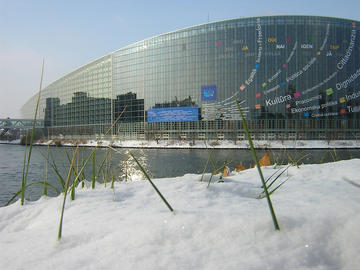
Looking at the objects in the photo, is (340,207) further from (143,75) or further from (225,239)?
(143,75)

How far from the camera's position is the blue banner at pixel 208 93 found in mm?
46256

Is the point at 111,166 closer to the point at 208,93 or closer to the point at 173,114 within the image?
the point at 173,114

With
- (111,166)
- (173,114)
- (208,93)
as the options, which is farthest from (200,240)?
(208,93)

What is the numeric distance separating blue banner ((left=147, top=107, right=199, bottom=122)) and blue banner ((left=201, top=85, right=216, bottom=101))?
10.3ft

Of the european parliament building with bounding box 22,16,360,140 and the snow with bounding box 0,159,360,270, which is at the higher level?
the european parliament building with bounding box 22,16,360,140

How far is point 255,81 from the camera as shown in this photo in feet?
147

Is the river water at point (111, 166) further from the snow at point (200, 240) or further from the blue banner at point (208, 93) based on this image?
the blue banner at point (208, 93)

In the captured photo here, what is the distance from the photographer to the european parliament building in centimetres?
4325

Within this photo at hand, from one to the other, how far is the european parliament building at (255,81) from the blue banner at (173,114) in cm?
22

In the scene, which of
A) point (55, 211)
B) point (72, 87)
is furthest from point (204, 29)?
point (55, 211)

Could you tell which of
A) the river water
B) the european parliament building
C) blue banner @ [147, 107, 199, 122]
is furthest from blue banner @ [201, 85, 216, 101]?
the river water

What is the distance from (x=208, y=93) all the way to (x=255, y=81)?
9994 mm

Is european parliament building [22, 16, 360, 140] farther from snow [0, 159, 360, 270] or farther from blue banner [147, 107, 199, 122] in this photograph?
snow [0, 159, 360, 270]

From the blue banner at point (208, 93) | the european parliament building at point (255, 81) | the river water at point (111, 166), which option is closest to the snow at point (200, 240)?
the river water at point (111, 166)
